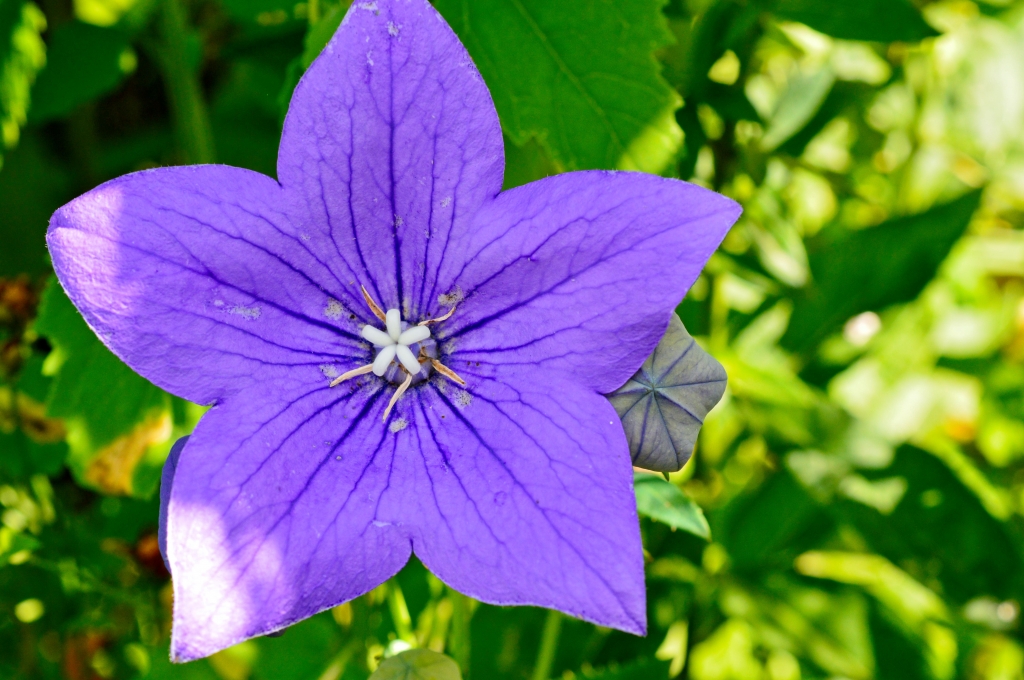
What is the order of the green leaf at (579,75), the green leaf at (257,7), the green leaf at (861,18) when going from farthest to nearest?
the green leaf at (257,7), the green leaf at (861,18), the green leaf at (579,75)

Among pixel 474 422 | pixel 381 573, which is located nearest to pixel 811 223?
pixel 474 422

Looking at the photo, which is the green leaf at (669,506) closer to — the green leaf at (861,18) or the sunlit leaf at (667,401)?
the sunlit leaf at (667,401)

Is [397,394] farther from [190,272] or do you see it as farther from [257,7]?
[257,7]

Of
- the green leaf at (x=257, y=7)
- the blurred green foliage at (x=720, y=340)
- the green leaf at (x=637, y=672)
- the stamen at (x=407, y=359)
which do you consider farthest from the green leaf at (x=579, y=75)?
the green leaf at (x=637, y=672)

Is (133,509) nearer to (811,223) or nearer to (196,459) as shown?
(196,459)

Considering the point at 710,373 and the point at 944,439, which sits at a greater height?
the point at 710,373

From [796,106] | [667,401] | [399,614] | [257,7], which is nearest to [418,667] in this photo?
[399,614]

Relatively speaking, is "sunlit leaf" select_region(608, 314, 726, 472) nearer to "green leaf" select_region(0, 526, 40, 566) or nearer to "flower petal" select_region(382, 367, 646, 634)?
"flower petal" select_region(382, 367, 646, 634)
